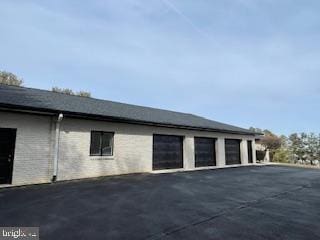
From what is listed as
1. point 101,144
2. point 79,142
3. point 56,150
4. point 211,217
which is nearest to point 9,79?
point 101,144

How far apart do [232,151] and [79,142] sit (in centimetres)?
1468

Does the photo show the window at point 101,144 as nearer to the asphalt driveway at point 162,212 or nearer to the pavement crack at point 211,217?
the asphalt driveway at point 162,212

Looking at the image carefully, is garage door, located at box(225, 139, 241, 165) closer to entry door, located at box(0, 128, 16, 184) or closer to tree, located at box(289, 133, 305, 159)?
entry door, located at box(0, 128, 16, 184)

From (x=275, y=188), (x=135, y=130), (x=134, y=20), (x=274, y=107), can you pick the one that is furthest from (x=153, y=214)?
(x=274, y=107)

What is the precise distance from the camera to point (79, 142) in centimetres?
1254

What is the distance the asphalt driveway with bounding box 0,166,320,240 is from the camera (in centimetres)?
514

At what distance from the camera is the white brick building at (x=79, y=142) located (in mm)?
10625

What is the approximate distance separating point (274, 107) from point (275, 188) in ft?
162

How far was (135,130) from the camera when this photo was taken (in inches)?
596

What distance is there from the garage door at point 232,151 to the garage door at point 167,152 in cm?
595

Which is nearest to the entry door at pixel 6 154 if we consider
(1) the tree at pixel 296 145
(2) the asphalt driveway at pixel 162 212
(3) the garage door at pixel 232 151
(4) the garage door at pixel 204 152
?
(2) the asphalt driveway at pixel 162 212

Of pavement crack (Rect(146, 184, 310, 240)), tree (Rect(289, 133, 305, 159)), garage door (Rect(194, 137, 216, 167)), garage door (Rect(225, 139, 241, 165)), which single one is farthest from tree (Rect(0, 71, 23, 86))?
tree (Rect(289, 133, 305, 159))

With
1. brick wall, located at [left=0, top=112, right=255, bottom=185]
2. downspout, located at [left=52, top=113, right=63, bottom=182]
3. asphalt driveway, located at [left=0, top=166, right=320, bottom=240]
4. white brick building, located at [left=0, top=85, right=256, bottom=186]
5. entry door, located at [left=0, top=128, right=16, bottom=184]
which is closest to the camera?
asphalt driveway, located at [left=0, top=166, right=320, bottom=240]

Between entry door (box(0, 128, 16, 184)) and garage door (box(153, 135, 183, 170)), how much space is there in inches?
326
